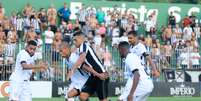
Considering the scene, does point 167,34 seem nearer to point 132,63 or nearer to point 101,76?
point 101,76

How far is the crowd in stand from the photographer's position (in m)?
26.6

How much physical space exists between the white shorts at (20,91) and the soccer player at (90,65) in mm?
1206

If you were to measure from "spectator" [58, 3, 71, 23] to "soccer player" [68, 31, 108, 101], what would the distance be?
1569 cm

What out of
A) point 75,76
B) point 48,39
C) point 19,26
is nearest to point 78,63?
point 75,76

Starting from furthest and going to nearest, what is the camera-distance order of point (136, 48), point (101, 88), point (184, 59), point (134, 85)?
point (184, 59) < point (136, 48) < point (101, 88) < point (134, 85)

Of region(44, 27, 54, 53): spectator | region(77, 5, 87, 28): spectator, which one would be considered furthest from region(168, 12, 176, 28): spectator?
region(44, 27, 54, 53): spectator

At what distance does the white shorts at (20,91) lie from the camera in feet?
48.5

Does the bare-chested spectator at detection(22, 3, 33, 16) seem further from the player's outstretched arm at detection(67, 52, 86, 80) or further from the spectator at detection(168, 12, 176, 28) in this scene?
the player's outstretched arm at detection(67, 52, 86, 80)

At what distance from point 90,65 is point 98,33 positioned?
15357 millimetres

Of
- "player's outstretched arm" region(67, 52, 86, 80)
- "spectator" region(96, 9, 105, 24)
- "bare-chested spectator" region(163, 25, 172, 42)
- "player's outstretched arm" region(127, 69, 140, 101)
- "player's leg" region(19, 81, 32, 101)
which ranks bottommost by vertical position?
"player's leg" region(19, 81, 32, 101)

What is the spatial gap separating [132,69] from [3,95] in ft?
43.3

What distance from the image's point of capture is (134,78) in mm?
11688

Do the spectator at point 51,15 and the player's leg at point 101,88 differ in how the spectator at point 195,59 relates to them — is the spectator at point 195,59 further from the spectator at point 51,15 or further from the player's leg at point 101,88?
the player's leg at point 101,88

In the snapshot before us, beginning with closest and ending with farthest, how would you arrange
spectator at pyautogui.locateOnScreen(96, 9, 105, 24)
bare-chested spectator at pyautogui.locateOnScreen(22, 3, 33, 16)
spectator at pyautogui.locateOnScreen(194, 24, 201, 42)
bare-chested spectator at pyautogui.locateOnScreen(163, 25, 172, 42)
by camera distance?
bare-chested spectator at pyautogui.locateOnScreen(22, 3, 33, 16)
spectator at pyautogui.locateOnScreen(96, 9, 105, 24)
bare-chested spectator at pyautogui.locateOnScreen(163, 25, 172, 42)
spectator at pyautogui.locateOnScreen(194, 24, 201, 42)
